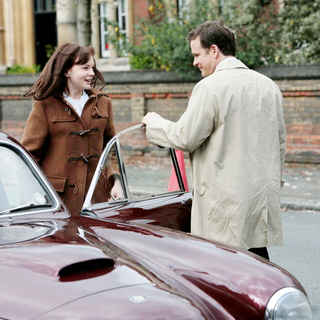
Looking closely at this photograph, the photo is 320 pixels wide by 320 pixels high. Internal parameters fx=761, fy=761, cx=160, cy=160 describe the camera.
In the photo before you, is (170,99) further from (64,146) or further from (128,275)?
(128,275)

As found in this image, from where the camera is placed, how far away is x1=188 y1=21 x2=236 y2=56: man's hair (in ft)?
14.7

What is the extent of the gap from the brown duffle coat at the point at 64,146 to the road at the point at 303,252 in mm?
1915

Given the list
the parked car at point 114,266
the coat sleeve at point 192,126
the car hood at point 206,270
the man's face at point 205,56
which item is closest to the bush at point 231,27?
the man's face at point 205,56

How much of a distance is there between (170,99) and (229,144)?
1102 cm

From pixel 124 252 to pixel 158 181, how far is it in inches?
373

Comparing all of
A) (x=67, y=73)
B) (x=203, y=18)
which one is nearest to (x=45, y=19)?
(x=203, y=18)

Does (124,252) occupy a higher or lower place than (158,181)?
higher

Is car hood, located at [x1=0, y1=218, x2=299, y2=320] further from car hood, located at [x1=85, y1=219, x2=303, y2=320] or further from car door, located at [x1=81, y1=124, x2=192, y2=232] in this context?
car door, located at [x1=81, y1=124, x2=192, y2=232]

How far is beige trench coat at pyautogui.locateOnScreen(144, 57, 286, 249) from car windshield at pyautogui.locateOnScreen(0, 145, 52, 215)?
766mm

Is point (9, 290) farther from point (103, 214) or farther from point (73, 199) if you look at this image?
point (73, 199)

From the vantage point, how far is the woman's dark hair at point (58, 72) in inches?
191

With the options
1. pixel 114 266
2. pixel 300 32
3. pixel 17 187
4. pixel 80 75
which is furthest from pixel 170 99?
pixel 114 266

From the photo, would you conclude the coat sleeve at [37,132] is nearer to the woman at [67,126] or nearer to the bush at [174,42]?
the woman at [67,126]

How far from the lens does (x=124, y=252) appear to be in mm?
3428
